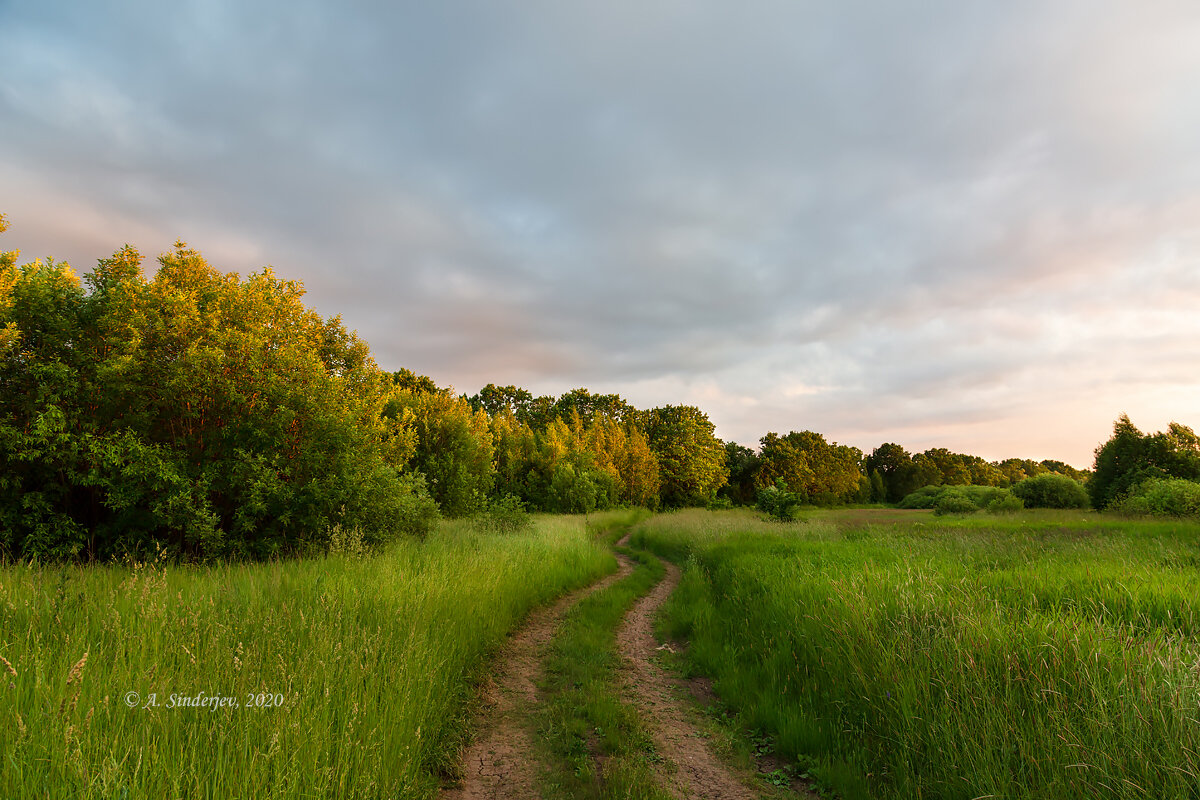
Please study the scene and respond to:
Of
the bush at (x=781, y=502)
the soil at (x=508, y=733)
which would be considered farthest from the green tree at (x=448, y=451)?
the soil at (x=508, y=733)

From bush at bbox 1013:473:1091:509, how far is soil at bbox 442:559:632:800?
50.2 metres

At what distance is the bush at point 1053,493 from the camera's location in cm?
3850

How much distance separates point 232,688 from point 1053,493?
184 feet

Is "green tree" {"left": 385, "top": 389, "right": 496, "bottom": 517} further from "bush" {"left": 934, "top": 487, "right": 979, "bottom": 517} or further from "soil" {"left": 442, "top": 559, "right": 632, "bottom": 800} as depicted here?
"bush" {"left": 934, "top": 487, "right": 979, "bottom": 517}

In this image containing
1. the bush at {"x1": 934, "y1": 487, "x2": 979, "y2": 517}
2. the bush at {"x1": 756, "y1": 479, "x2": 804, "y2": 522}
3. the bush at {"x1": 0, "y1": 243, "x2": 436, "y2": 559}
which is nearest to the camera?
the bush at {"x1": 0, "y1": 243, "x2": 436, "y2": 559}

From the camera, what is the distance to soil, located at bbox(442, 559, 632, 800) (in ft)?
14.3

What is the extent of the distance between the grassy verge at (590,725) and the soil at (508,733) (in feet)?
0.72

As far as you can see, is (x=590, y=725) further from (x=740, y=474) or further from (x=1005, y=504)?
(x=740, y=474)

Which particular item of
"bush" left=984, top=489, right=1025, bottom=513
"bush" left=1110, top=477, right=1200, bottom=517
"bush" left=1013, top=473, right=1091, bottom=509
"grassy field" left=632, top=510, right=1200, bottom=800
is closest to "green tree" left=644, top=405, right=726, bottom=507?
"bush" left=984, top=489, right=1025, bottom=513

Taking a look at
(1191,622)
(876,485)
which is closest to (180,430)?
(1191,622)

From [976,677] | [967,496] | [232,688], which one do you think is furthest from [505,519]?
[967,496]

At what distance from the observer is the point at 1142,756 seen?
2848mm

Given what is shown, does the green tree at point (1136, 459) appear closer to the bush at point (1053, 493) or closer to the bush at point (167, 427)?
the bush at point (1053, 493)

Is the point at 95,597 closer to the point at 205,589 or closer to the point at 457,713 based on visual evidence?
the point at 205,589
